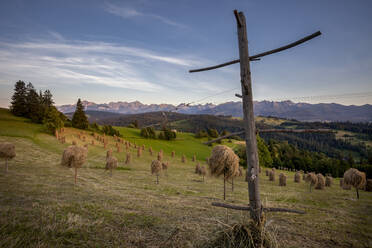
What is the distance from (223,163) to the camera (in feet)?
43.0

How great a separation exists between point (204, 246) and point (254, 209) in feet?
4.79

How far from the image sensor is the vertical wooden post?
13.2 feet

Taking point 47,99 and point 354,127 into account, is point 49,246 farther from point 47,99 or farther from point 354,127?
point 354,127

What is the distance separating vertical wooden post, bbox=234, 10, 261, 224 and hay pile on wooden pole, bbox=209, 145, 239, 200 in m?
9.17

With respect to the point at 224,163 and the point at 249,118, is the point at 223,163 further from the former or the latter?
the point at 249,118

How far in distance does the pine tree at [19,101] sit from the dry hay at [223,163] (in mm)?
69104

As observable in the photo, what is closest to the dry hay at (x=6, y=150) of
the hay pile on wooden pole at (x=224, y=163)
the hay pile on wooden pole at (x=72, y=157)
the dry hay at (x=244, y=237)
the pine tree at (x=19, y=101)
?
the hay pile on wooden pole at (x=72, y=157)

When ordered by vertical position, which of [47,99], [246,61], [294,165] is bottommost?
[294,165]

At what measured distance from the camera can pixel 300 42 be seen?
12.4ft

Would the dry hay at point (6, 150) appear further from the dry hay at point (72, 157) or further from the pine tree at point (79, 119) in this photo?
the pine tree at point (79, 119)

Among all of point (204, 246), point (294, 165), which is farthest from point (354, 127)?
point (204, 246)

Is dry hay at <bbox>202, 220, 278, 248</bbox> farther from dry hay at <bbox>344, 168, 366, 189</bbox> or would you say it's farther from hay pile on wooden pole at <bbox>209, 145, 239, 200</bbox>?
dry hay at <bbox>344, 168, 366, 189</bbox>

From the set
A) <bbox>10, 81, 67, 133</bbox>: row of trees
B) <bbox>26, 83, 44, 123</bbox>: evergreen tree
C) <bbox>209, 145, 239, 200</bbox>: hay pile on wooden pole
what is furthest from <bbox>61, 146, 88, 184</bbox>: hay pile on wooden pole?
<bbox>26, 83, 44, 123</bbox>: evergreen tree

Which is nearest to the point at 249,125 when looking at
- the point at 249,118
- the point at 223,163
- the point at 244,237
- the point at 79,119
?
the point at 249,118
